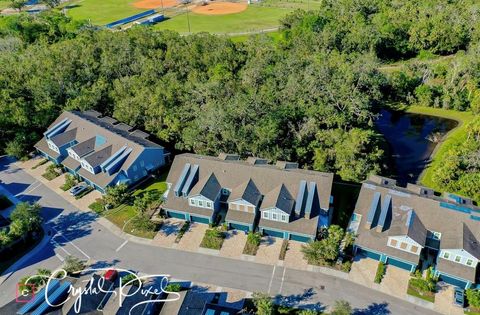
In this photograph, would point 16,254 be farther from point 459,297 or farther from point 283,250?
point 459,297

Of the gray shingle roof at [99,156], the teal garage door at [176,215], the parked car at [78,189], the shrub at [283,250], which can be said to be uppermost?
the gray shingle roof at [99,156]

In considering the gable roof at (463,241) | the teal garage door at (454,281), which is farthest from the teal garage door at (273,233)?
the teal garage door at (454,281)

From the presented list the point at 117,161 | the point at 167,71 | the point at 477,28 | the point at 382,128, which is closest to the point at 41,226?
the point at 117,161

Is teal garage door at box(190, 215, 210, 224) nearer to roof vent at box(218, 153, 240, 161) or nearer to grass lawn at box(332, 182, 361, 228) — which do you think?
roof vent at box(218, 153, 240, 161)

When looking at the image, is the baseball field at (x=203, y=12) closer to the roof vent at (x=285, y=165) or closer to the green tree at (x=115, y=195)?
the roof vent at (x=285, y=165)

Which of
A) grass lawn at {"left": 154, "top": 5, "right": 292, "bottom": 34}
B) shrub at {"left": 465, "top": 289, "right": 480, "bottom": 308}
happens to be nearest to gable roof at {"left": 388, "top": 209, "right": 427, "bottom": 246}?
shrub at {"left": 465, "top": 289, "right": 480, "bottom": 308}

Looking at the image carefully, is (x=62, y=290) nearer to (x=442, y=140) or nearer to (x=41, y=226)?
(x=41, y=226)
